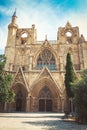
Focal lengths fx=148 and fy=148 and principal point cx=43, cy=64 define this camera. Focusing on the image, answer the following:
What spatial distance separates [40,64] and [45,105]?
1010cm

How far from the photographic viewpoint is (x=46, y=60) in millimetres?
33000

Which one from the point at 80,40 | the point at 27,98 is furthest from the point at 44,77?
the point at 80,40

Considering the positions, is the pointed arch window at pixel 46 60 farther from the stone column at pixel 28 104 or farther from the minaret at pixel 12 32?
the stone column at pixel 28 104

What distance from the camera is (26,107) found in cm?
2441

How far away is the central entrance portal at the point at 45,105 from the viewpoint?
26.1 m

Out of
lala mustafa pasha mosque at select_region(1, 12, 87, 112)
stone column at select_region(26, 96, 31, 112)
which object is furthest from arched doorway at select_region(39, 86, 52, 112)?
stone column at select_region(26, 96, 31, 112)

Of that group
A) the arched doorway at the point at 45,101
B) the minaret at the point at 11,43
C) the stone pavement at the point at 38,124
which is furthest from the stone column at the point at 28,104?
the stone pavement at the point at 38,124

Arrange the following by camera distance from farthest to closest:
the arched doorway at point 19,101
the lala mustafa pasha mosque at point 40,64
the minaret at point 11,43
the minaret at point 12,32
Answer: the minaret at point 12,32
the minaret at point 11,43
the arched doorway at point 19,101
the lala mustafa pasha mosque at point 40,64

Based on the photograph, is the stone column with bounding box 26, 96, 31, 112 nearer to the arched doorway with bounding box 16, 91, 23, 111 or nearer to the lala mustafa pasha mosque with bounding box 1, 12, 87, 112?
the lala mustafa pasha mosque with bounding box 1, 12, 87, 112

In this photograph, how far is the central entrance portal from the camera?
26.1m

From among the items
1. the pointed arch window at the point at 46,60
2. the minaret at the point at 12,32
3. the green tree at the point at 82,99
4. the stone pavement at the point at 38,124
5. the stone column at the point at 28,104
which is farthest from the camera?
the minaret at the point at 12,32

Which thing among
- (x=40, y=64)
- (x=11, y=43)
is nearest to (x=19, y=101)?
(x=40, y=64)

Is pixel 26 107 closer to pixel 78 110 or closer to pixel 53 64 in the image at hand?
pixel 53 64

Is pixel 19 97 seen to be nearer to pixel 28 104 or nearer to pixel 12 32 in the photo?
pixel 28 104
